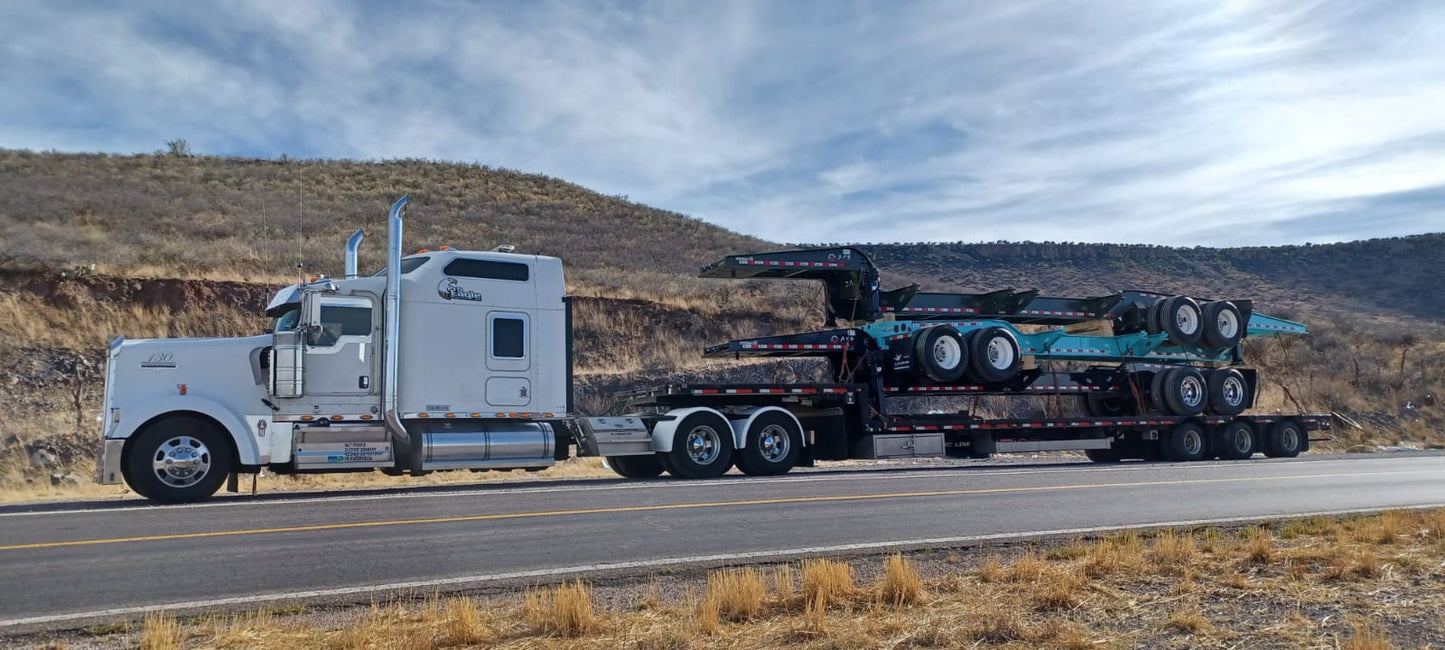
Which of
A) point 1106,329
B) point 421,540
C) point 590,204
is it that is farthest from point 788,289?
point 421,540

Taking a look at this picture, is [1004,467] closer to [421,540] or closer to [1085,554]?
[1085,554]

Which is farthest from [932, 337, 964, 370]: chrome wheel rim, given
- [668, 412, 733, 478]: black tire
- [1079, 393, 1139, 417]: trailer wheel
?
[1079, 393, 1139, 417]: trailer wheel

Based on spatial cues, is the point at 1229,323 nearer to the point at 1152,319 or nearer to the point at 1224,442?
the point at 1152,319

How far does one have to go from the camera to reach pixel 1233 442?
71.3 feet

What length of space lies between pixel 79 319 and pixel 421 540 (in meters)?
18.0

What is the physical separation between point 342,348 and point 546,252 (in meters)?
26.9

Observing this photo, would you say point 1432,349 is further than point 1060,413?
Yes

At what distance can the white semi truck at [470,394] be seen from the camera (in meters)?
12.0

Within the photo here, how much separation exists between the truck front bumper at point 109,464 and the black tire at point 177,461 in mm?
91

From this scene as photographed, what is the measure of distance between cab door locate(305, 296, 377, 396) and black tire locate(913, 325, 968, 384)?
8780mm

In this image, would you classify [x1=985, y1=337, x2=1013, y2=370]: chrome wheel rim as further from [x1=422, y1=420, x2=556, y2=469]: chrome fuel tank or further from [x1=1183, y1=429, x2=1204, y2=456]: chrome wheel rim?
[x1=422, y1=420, x2=556, y2=469]: chrome fuel tank

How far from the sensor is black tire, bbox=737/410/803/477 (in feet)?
52.5

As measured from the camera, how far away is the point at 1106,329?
20844 mm

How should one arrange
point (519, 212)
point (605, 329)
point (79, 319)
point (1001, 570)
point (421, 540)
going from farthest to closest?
point (519, 212)
point (605, 329)
point (79, 319)
point (421, 540)
point (1001, 570)
